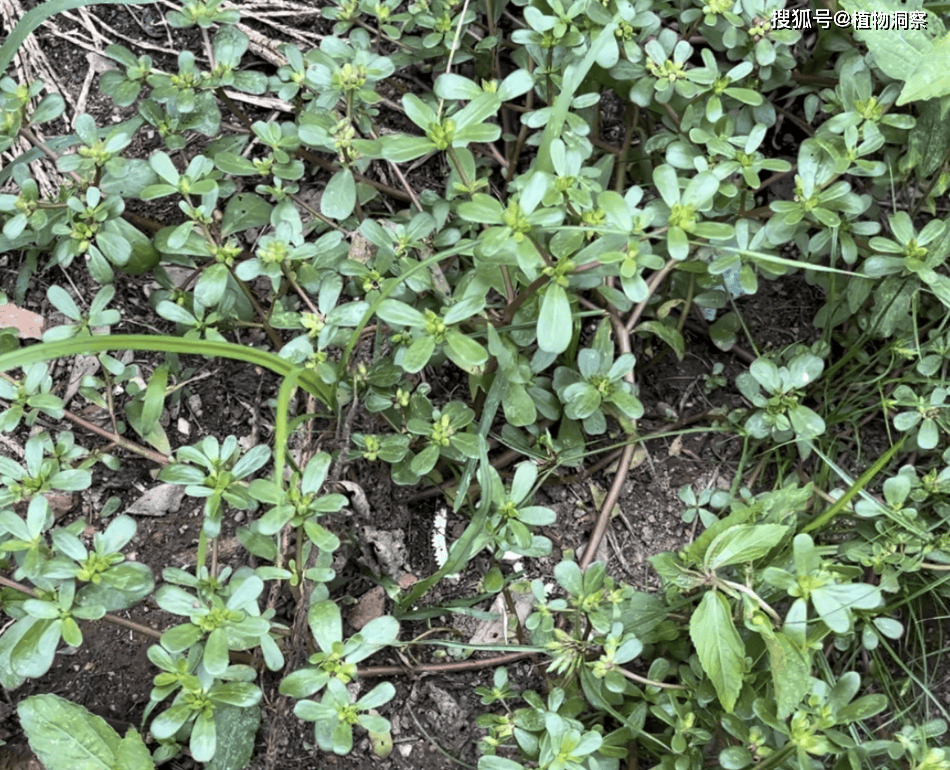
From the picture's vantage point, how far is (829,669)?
1.82 meters

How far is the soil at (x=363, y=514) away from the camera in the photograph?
189 centimetres

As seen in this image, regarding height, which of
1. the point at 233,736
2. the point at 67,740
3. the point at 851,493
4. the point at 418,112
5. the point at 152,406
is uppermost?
the point at 418,112

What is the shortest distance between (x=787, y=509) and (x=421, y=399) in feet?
2.68

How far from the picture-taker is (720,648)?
1594 millimetres

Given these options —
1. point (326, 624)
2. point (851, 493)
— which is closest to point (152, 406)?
point (326, 624)

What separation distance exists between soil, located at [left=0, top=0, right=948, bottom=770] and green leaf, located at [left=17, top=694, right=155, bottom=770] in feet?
0.77

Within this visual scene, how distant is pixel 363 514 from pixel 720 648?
84 cm

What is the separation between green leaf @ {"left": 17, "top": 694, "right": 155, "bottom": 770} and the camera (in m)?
1.60

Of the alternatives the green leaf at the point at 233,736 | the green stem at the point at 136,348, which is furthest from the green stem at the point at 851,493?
the green leaf at the point at 233,736

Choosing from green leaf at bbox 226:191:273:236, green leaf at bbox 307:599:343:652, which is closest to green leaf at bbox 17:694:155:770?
green leaf at bbox 307:599:343:652

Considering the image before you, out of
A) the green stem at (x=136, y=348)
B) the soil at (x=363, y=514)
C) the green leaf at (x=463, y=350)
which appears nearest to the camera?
the green stem at (x=136, y=348)

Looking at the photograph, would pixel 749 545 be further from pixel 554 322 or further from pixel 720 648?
pixel 554 322

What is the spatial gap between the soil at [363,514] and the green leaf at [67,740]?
233mm

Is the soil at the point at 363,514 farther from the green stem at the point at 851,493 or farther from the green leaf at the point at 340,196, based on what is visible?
the green leaf at the point at 340,196
